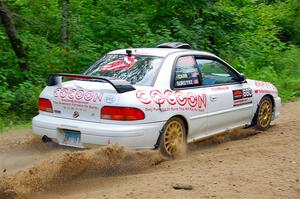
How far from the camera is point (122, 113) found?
640 cm

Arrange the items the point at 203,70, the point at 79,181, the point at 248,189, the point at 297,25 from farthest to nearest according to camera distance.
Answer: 1. the point at 297,25
2. the point at 203,70
3. the point at 79,181
4. the point at 248,189

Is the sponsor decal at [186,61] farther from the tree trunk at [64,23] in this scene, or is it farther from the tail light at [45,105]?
the tree trunk at [64,23]

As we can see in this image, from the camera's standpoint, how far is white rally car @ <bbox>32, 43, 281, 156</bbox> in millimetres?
6430

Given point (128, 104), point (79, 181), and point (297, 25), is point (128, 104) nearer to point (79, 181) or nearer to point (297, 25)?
point (79, 181)

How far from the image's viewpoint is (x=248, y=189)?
5461 mm

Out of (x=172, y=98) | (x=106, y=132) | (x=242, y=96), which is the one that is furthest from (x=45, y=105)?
(x=242, y=96)

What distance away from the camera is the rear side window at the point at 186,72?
7.27m

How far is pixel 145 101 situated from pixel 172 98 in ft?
1.75

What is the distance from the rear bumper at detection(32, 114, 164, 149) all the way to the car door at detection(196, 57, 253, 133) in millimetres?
1311

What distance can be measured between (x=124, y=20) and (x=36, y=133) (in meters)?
7.99

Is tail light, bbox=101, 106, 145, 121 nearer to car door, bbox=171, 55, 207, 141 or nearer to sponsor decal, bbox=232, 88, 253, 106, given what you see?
car door, bbox=171, 55, 207, 141

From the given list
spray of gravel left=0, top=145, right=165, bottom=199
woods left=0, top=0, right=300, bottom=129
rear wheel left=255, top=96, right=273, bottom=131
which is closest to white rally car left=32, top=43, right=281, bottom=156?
spray of gravel left=0, top=145, right=165, bottom=199

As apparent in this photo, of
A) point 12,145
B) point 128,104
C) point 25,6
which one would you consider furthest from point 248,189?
point 25,6

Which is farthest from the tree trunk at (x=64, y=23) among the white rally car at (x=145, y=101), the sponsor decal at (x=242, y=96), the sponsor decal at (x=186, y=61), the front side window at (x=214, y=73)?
the sponsor decal at (x=186, y=61)
